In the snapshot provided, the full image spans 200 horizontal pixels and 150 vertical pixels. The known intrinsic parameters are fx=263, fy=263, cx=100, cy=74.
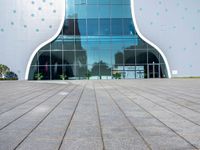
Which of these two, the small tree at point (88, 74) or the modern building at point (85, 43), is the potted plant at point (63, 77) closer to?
the modern building at point (85, 43)

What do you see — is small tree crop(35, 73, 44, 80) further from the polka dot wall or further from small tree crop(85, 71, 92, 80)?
the polka dot wall

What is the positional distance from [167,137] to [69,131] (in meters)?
1.82

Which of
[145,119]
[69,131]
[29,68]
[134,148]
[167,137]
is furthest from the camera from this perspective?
[29,68]

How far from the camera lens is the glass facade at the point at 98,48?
33.4 metres

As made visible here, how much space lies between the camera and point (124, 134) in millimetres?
4746

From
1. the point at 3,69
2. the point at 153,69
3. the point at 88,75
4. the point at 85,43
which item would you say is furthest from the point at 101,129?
the point at 153,69

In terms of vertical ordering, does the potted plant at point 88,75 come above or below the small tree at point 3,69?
below

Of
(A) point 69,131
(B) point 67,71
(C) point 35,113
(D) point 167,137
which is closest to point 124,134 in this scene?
(D) point 167,137

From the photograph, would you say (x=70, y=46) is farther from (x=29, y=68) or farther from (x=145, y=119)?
(x=145, y=119)

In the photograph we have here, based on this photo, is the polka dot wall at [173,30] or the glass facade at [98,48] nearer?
the glass facade at [98,48]

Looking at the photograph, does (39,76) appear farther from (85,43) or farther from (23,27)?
(85,43)

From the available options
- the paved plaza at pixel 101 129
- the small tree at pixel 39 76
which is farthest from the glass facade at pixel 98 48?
the paved plaza at pixel 101 129

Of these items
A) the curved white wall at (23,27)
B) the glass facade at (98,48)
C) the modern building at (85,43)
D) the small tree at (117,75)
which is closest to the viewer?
the curved white wall at (23,27)

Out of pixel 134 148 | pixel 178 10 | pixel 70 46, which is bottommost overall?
pixel 134 148
